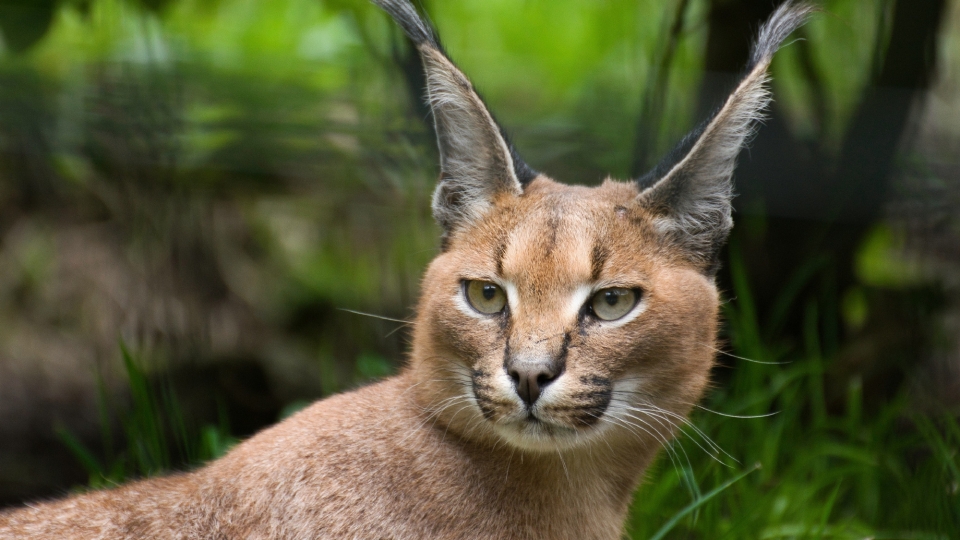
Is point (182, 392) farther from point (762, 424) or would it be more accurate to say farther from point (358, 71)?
point (762, 424)

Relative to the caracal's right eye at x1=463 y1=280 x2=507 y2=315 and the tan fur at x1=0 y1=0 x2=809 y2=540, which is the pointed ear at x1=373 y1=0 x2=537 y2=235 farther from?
the caracal's right eye at x1=463 y1=280 x2=507 y2=315

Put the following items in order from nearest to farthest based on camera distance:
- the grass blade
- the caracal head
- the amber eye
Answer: the caracal head → the amber eye → the grass blade

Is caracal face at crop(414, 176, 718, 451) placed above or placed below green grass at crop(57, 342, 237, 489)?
above

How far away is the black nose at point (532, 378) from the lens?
3020mm

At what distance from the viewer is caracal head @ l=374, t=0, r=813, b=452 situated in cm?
314

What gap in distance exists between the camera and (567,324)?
3.17 metres

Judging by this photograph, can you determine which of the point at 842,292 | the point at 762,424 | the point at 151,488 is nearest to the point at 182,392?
the point at 151,488

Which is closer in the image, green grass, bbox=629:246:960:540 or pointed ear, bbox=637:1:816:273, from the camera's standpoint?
pointed ear, bbox=637:1:816:273

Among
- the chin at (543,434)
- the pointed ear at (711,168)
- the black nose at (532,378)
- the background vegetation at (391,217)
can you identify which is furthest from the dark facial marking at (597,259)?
the background vegetation at (391,217)

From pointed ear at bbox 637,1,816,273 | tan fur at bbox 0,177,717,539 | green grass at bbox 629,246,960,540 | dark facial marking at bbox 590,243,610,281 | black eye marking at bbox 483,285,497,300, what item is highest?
pointed ear at bbox 637,1,816,273

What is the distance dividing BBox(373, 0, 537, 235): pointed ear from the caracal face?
10 centimetres

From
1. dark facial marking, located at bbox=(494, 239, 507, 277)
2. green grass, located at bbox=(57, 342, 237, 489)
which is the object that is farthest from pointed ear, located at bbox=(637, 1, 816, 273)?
green grass, located at bbox=(57, 342, 237, 489)

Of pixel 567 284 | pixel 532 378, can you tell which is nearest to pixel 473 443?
pixel 532 378

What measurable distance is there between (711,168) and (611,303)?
67cm
